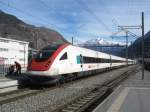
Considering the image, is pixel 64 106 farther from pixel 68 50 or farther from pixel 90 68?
pixel 90 68

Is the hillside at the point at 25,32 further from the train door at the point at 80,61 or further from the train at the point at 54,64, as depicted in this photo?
the train at the point at 54,64

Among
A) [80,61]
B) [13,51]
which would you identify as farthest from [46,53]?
[13,51]

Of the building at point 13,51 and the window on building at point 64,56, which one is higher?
the building at point 13,51

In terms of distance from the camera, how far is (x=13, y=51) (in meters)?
41.7

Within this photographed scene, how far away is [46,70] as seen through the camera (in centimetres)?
2123

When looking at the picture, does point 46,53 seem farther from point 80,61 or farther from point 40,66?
point 80,61

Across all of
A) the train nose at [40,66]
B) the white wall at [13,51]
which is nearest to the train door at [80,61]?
the train nose at [40,66]

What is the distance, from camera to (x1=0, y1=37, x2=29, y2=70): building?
3978 cm

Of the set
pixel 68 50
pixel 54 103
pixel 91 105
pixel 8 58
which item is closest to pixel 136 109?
pixel 91 105

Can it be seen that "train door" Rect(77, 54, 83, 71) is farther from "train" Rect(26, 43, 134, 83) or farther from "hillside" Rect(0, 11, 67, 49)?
"hillside" Rect(0, 11, 67, 49)

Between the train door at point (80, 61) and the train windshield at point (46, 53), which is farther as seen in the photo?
the train door at point (80, 61)

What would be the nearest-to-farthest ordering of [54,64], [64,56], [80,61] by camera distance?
[54,64] → [64,56] → [80,61]

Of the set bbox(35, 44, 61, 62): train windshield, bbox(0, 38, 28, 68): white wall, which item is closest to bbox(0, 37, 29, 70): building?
bbox(0, 38, 28, 68): white wall

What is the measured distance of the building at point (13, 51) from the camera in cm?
3978
